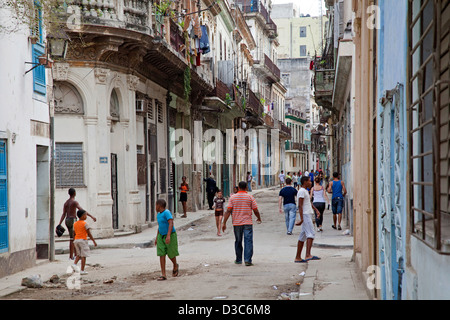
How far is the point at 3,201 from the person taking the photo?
1204cm

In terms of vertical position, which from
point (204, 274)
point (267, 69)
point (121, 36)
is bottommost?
point (204, 274)

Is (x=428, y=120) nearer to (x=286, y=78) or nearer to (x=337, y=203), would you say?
(x=337, y=203)

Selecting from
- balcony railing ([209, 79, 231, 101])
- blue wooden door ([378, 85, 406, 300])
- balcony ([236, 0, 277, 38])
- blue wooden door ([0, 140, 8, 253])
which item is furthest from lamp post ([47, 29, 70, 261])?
balcony ([236, 0, 277, 38])

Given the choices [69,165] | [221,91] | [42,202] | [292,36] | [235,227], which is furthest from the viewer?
[292,36]

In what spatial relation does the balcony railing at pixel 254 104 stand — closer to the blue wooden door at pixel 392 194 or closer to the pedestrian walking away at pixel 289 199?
the pedestrian walking away at pixel 289 199

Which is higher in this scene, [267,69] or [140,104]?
[267,69]

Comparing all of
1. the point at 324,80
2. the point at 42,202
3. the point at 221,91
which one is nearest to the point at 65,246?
the point at 42,202

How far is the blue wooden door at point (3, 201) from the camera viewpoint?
39.0 feet

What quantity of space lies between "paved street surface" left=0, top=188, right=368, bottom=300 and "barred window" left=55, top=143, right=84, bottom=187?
6.00 feet

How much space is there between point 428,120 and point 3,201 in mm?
9249

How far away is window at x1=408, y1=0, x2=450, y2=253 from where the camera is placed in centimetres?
390

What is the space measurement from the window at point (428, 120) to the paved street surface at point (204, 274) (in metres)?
4.55

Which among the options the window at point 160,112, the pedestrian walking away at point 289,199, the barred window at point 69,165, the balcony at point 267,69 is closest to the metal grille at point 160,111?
the window at point 160,112
